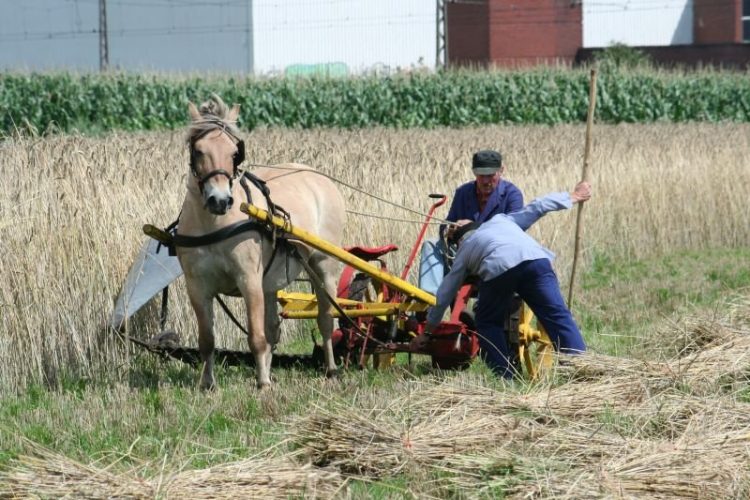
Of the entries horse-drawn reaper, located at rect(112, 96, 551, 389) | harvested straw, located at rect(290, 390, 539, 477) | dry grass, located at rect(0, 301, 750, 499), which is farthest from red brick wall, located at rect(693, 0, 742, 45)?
harvested straw, located at rect(290, 390, 539, 477)

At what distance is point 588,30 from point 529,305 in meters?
50.4

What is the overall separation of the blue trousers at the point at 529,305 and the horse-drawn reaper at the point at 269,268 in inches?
13.1

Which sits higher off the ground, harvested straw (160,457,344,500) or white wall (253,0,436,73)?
white wall (253,0,436,73)

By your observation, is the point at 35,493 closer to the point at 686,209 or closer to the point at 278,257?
the point at 278,257

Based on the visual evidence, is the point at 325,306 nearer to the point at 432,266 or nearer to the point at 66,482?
the point at 432,266

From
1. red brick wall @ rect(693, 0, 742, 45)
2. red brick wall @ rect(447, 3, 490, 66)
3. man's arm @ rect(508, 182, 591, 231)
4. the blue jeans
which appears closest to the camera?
man's arm @ rect(508, 182, 591, 231)

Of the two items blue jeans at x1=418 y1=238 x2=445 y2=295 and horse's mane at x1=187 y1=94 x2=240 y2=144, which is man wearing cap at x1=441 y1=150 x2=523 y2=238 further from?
horse's mane at x1=187 y1=94 x2=240 y2=144

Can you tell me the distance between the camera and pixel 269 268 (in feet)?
30.0

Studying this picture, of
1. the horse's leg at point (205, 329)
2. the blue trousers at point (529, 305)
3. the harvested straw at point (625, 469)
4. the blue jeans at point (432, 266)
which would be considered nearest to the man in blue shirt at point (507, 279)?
the blue trousers at point (529, 305)

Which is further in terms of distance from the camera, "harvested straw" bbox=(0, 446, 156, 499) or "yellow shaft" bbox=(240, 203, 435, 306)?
"yellow shaft" bbox=(240, 203, 435, 306)

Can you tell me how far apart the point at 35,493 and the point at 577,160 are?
39.8 feet

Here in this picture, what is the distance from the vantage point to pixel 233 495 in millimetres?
5785

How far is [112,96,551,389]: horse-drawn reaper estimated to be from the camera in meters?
8.50

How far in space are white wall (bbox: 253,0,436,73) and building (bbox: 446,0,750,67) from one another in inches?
70.3
